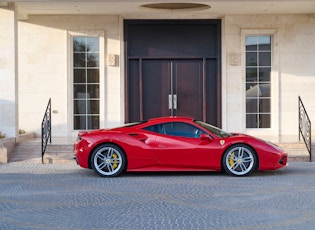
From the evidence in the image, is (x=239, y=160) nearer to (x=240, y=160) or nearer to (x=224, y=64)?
(x=240, y=160)

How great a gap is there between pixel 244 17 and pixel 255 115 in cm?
308

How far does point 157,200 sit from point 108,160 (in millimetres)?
3107

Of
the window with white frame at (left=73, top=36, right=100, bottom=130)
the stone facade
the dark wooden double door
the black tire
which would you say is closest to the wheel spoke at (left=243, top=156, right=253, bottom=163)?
the black tire

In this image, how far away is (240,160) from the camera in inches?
460

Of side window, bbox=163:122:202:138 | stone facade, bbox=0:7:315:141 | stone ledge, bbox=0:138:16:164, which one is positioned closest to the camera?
side window, bbox=163:122:202:138

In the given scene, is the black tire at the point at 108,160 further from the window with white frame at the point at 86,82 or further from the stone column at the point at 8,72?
the window with white frame at the point at 86,82

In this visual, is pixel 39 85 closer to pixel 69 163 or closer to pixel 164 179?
pixel 69 163

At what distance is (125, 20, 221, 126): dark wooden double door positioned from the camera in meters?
17.9

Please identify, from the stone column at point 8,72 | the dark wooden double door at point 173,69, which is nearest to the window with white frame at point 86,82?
the dark wooden double door at point 173,69

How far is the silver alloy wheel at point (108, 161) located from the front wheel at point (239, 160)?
217 centimetres

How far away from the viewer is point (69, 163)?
14.3 meters

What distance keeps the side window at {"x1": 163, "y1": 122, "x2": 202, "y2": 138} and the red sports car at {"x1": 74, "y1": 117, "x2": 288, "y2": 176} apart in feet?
0.19

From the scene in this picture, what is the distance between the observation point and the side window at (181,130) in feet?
38.9

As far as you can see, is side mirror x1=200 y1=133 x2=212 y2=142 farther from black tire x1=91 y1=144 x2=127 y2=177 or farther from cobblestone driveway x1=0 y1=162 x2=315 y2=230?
black tire x1=91 y1=144 x2=127 y2=177
